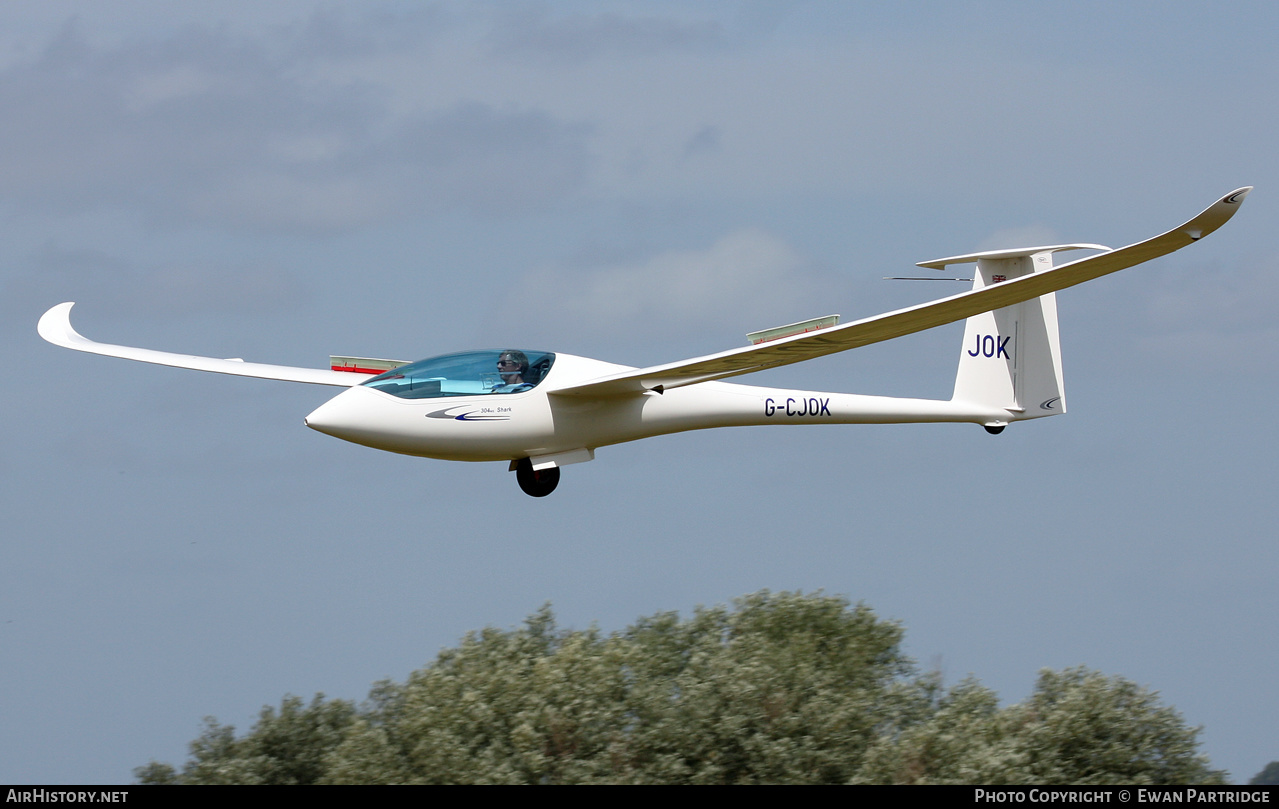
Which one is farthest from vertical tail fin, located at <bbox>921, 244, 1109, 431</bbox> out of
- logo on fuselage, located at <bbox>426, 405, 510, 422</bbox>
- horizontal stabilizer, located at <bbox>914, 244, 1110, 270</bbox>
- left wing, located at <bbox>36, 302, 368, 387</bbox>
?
left wing, located at <bbox>36, 302, 368, 387</bbox>

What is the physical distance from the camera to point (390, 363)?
683 inches

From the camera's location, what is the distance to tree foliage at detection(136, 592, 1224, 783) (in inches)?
1155

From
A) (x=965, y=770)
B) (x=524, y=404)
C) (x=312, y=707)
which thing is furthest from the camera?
(x=312, y=707)

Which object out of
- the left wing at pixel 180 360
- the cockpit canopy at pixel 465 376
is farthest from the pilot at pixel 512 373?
the left wing at pixel 180 360

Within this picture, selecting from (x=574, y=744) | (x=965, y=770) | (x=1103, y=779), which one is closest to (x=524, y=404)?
(x=965, y=770)

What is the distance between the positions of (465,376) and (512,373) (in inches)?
22.2

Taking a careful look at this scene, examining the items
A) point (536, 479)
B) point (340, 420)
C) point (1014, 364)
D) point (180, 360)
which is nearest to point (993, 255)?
point (1014, 364)

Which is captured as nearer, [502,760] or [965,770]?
[965,770]

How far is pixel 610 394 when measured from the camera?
54.1ft

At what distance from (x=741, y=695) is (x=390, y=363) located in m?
16.4

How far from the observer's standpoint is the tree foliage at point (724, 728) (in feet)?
96.3

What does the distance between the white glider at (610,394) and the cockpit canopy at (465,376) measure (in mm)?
12

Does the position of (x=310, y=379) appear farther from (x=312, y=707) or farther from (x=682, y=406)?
(x=312, y=707)
